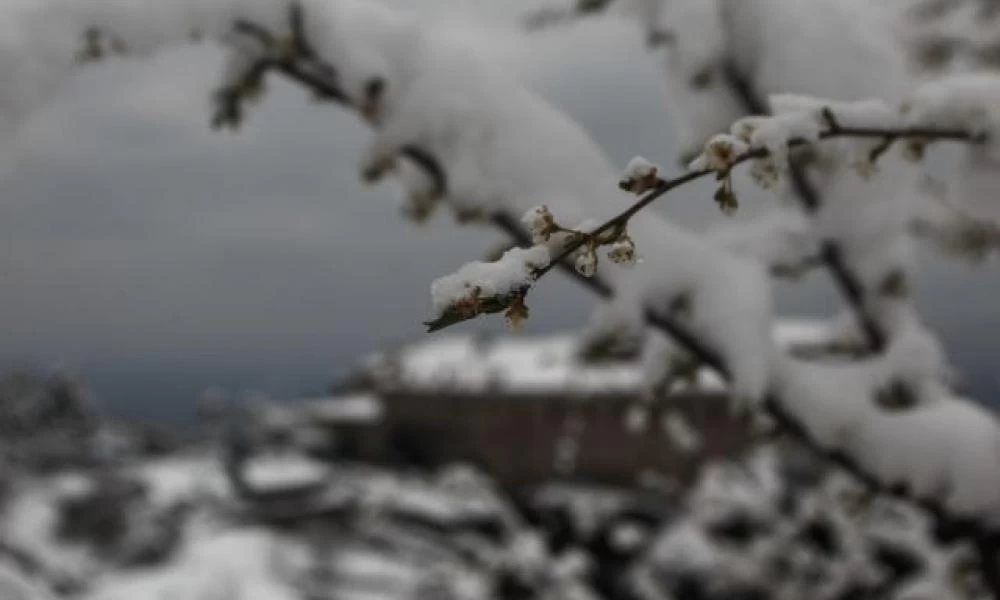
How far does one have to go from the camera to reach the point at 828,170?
2057mm

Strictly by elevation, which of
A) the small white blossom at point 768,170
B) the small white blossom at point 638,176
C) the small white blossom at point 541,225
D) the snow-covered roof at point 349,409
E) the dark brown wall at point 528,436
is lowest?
the small white blossom at point 541,225

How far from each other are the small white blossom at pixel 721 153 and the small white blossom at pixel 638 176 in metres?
0.06

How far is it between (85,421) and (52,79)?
6397 millimetres

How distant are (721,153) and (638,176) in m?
0.09

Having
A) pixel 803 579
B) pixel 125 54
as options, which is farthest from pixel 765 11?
pixel 803 579

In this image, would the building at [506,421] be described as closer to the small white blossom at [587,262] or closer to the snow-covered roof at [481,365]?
the snow-covered roof at [481,365]

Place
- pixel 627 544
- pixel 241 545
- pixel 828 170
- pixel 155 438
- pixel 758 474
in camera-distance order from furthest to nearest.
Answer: pixel 155 438 < pixel 758 474 < pixel 627 544 < pixel 241 545 < pixel 828 170

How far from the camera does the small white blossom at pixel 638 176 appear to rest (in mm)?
753

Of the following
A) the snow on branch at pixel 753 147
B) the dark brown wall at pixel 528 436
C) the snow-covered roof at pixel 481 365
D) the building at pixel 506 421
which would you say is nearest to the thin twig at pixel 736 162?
the snow on branch at pixel 753 147

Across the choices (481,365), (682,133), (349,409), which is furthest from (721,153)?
(349,409)

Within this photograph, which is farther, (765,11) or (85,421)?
(85,421)

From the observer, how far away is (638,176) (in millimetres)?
757

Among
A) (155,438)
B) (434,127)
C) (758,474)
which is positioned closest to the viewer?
(434,127)

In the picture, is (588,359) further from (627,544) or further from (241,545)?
(627,544)
